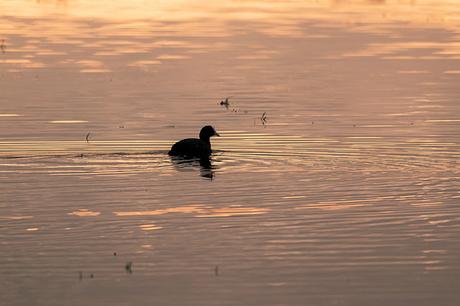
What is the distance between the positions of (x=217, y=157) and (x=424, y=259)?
851 cm

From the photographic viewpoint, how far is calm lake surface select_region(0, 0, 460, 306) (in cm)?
1374

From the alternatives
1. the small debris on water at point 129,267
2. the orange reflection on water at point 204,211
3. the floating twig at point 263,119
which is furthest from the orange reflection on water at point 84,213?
the floating twig at point 263,119

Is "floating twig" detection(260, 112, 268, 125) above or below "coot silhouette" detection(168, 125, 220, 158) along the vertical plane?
above

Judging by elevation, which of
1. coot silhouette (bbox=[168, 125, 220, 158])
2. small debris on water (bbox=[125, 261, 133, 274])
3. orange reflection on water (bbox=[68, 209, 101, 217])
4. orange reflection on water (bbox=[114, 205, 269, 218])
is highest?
coot silhouette (bbox=[168, 125, 220, 158])

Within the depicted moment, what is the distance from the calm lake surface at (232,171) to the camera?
13.7 metres

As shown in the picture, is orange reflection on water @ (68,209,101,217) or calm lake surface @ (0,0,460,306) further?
orange reflection on water @ (68,209,101,217)

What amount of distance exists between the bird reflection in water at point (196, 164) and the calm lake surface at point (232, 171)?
0.32 ft

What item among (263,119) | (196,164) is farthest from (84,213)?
(263,119)

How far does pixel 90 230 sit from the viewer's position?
15.9 meters

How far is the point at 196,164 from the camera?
2206 centimetres

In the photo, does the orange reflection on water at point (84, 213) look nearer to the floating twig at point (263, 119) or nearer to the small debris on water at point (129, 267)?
the small debris on water at point (129, 267)

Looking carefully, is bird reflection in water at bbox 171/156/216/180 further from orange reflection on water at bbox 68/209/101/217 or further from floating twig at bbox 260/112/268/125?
floating twig at bbox 260/112/268/125

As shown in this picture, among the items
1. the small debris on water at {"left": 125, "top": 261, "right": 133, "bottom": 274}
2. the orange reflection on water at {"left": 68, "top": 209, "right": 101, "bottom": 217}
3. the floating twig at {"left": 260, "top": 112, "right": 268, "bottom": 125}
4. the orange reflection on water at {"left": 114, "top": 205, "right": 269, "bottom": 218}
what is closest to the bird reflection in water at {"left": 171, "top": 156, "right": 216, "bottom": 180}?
the orange reflection on water at {"left": 114, "top": 205, "right": 269, "bottom": 218}

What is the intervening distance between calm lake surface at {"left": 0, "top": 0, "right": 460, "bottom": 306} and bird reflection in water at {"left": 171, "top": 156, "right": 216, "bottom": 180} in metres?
0.10
